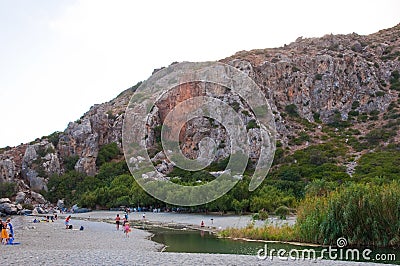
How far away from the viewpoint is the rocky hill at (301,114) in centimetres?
9671

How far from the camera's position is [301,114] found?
105500mm

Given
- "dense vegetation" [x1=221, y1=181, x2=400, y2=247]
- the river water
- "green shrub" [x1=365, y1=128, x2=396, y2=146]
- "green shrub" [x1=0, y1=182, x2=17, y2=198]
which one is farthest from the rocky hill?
"dense vegetation" [x1=221, y1=181, x2=400, y2=247]

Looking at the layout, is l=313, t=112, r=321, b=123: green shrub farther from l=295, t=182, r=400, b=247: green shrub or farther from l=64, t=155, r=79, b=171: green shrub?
l=295, t=182, r=400, b=247: green shrub

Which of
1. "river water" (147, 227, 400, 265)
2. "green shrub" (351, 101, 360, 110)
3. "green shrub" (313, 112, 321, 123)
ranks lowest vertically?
"river water" (147, 227, 400, 265)

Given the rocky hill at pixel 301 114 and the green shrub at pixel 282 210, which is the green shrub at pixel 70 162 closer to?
the rocky hill at pixel 301 114

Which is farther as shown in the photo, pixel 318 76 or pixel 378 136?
pixel 318 76

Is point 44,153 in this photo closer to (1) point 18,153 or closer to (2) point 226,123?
(1) point 18,153

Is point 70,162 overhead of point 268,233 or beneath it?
overhead

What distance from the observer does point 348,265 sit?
18.2 meters

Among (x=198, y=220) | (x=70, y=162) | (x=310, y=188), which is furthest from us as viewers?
(x=70, y=162)

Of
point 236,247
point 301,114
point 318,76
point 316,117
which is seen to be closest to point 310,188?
point 236,247

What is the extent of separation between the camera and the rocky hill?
9671 centimetres

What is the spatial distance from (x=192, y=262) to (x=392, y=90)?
333ft

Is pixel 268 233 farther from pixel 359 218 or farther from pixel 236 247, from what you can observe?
pixel 359 218
